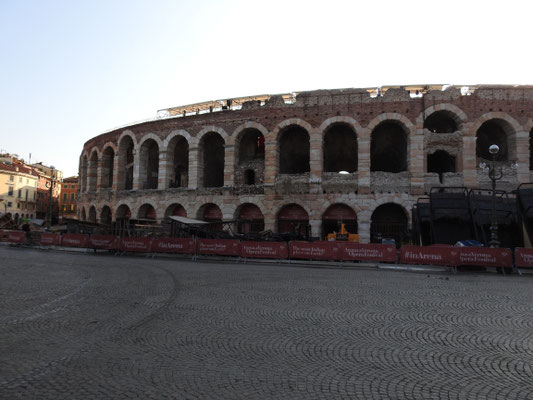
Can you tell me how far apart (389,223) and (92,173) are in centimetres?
2881

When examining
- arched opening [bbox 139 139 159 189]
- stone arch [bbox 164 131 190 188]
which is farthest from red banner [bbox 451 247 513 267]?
arched opening [bbox 139 139 159 189]

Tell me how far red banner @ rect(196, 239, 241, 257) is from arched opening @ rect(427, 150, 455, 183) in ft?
53.9

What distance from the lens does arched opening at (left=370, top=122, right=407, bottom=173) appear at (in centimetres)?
2516

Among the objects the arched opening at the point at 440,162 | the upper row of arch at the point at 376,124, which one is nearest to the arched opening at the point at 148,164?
the upper row of arch at the point at 376,124

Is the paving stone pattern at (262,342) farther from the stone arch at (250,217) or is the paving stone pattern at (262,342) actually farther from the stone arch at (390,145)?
the stone arch at (390,145)

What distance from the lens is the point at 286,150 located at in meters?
27.3

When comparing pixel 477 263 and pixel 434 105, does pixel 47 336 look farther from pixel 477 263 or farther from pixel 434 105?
pixel 434 105

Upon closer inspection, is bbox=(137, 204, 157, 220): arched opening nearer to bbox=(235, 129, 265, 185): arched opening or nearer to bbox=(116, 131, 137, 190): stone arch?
bbox=(116, 131, 137, 190): stone arch

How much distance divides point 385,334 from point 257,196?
752 inches

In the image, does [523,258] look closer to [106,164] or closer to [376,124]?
[376,124]

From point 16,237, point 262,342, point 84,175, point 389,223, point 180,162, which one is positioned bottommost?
point 262,342

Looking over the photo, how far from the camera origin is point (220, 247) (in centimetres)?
1697

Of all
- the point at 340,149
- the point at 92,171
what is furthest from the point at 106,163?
the point at 340,149

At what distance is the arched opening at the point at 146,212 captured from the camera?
1106 inches
